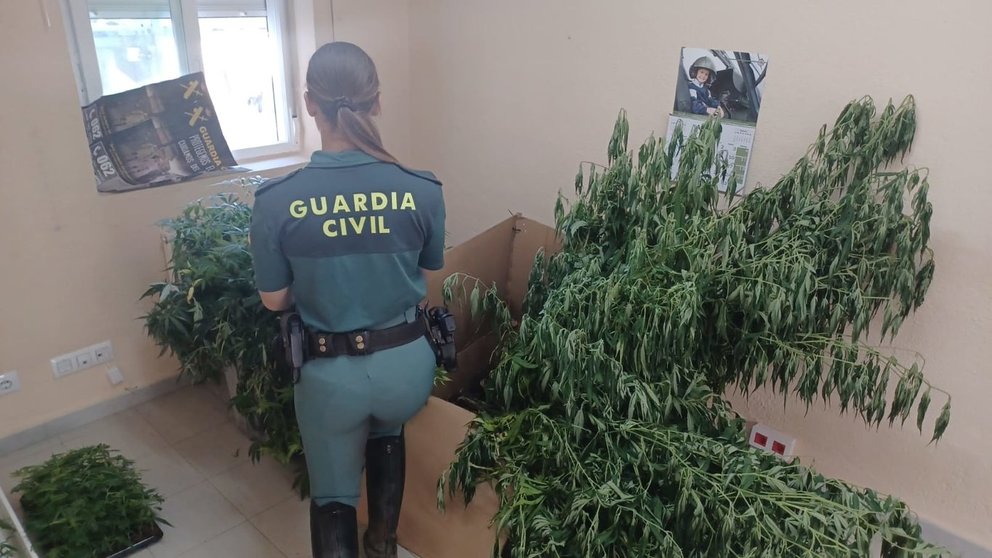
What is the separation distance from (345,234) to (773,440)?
168 cm

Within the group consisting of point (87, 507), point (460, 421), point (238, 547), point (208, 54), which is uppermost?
point (208, 54)

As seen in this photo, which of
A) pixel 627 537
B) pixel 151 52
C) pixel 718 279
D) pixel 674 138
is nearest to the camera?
pixel 627 537

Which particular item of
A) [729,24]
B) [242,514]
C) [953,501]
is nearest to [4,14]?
[242,514]

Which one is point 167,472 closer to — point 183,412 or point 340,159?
point 183,412

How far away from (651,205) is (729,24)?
2.48 feet

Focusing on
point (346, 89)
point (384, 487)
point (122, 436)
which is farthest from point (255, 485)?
point (346, 89)

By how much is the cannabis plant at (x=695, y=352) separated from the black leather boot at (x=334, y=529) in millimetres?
297

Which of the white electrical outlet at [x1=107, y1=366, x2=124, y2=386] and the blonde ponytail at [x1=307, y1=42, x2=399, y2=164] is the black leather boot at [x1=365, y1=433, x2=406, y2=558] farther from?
the white electrical outlet at [x1=107, y1=366, x2=124, y2=386]

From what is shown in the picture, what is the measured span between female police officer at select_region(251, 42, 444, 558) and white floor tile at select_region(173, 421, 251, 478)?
31.1 inches

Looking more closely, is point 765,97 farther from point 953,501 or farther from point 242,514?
point 242,514

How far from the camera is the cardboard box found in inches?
65.4

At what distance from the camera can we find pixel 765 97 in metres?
2.00

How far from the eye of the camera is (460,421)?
1.62 meters

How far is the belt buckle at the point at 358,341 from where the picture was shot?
1.53 metres
